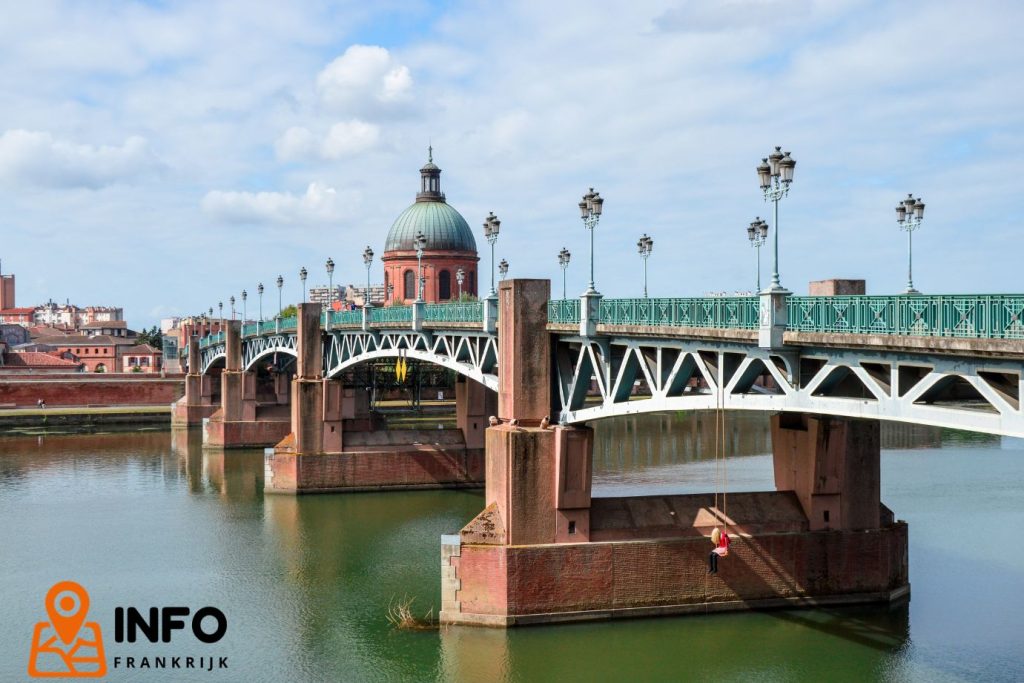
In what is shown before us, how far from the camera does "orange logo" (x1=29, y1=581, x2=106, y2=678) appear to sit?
2530 cm

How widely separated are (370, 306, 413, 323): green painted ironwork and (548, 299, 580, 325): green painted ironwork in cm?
1613

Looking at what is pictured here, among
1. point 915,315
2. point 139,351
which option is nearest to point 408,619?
point 915,315

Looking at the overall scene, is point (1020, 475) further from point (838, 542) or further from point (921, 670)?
point (921, 670)

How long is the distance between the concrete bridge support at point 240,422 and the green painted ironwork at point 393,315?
2139 centimetres

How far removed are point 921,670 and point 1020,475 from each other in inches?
1134

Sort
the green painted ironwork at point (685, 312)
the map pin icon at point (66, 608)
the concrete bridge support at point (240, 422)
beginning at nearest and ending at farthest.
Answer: the green painted ironwork at point (685, 312) → the map pin icon at point (66, 608) → the concrete bridge support at point (240, 422)

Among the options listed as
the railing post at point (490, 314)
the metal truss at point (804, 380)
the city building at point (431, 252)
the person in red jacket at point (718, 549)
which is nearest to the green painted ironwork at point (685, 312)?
the metal truss at point (804, 380)

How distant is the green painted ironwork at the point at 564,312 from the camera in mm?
29266

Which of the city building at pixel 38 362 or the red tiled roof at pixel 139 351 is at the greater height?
the red tiled roof at pixel 139 351

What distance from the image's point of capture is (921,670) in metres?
24.1

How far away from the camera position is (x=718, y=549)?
87.4ft

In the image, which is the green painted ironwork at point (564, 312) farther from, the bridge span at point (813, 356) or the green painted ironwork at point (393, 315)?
the green painted ironwork at point (393, 315)

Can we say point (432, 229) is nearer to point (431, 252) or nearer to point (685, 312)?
point (431, 252)

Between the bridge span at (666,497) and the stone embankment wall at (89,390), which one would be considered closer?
the bridge span at (666,497)
